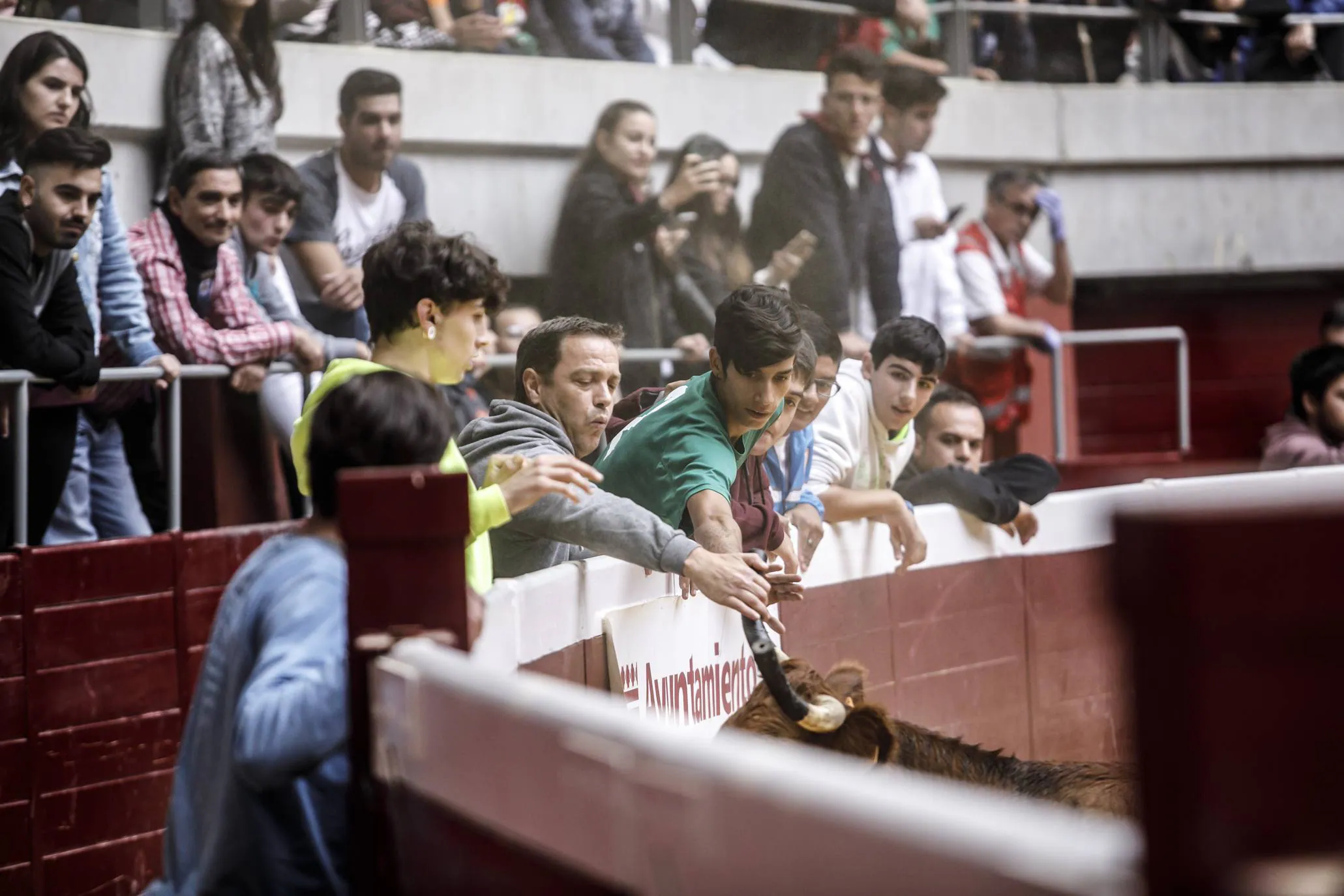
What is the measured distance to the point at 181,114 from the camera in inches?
182

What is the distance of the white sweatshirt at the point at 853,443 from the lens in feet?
13.1

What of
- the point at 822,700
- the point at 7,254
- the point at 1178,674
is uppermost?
the point at 7,254

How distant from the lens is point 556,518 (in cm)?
267

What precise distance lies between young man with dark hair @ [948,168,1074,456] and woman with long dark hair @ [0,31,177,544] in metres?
3.37

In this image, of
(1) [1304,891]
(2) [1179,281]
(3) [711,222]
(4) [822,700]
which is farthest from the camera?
(2) [1179,281]

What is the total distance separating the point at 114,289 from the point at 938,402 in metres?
2.27

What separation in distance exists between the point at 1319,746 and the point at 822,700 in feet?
6.86

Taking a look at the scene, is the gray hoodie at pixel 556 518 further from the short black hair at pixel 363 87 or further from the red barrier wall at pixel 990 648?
the short black hair at pixel 363 87

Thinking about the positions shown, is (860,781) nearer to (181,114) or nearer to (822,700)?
(822,700)

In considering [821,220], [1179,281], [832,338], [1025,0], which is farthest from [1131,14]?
[832,338]

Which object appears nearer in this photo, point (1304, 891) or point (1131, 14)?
point (1304, 891)

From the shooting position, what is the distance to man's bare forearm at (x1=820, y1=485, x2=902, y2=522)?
3936mm

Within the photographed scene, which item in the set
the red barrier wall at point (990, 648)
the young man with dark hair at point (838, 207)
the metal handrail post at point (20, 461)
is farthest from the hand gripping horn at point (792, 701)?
the young man with dark hair at point (838, 207)

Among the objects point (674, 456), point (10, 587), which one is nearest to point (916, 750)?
point (674, 456)
